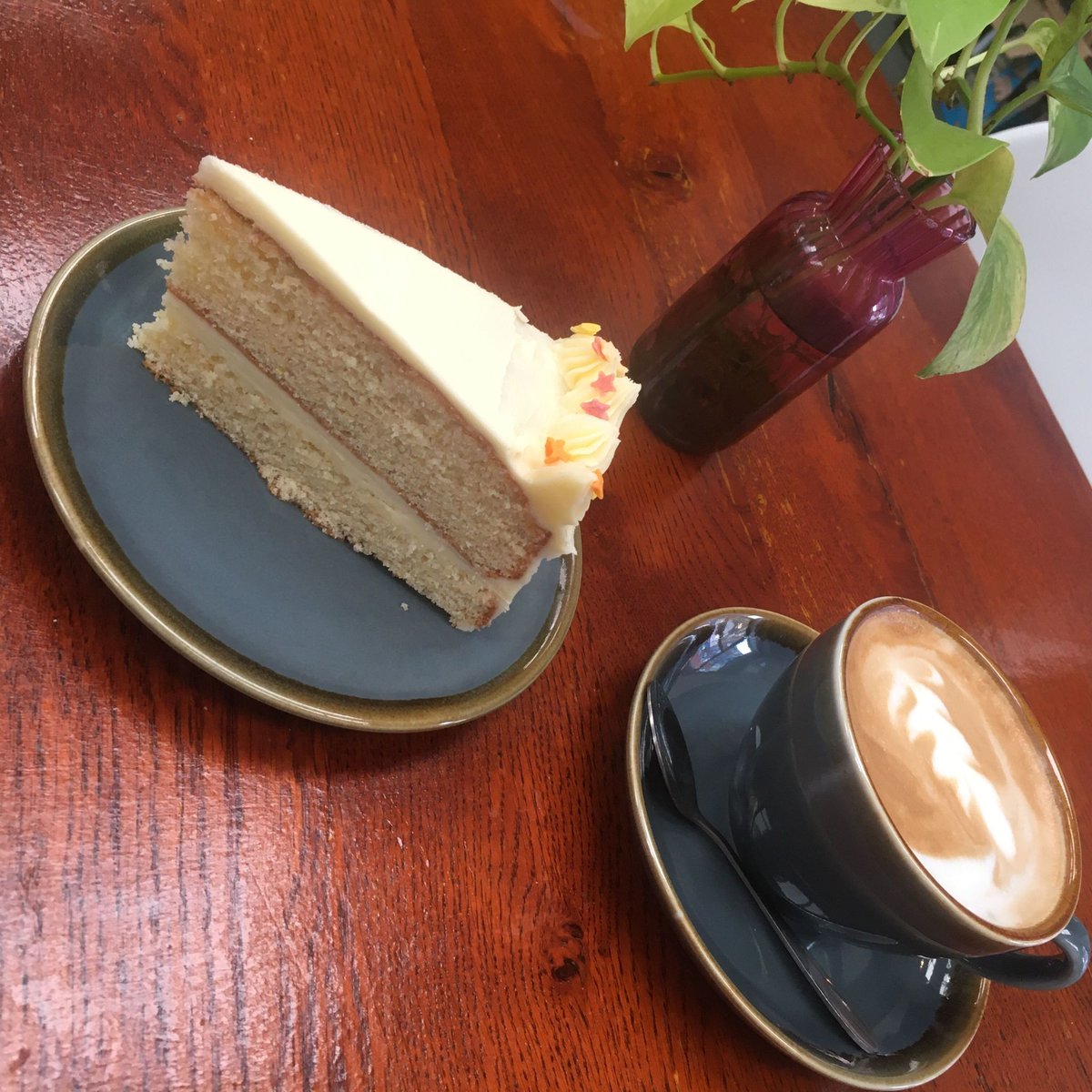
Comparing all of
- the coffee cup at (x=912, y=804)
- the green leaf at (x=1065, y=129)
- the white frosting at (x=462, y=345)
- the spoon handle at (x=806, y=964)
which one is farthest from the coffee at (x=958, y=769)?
the green leaf at (x=1065, y=129)

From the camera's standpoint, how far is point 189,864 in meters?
0.59

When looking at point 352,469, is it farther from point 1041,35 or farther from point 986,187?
point 1041,35

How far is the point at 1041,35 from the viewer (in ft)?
2.46

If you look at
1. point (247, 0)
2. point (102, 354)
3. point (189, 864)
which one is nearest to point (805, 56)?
point (247, 0)

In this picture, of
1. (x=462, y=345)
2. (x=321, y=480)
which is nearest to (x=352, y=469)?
(x=321, y=480)

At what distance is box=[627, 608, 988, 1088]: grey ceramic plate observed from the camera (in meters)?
0.68

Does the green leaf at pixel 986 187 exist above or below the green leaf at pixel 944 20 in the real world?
below

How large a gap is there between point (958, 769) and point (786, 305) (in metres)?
0.48

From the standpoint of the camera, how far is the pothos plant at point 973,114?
1.84 feet

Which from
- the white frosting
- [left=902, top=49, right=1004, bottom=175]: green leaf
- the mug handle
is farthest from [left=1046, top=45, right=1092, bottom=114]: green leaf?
the mug handle

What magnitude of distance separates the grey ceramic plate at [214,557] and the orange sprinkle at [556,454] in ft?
0.52

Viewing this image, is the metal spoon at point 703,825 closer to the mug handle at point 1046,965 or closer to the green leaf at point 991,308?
the mug handle at point 1046,965

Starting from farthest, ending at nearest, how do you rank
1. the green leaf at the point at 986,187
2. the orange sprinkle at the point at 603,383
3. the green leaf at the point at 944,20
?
the orange sprinkle at the point at 603,383 → the green leaf at the point at 986,187 → the green leaf at the point at 944,20

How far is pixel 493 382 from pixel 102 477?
317mm
